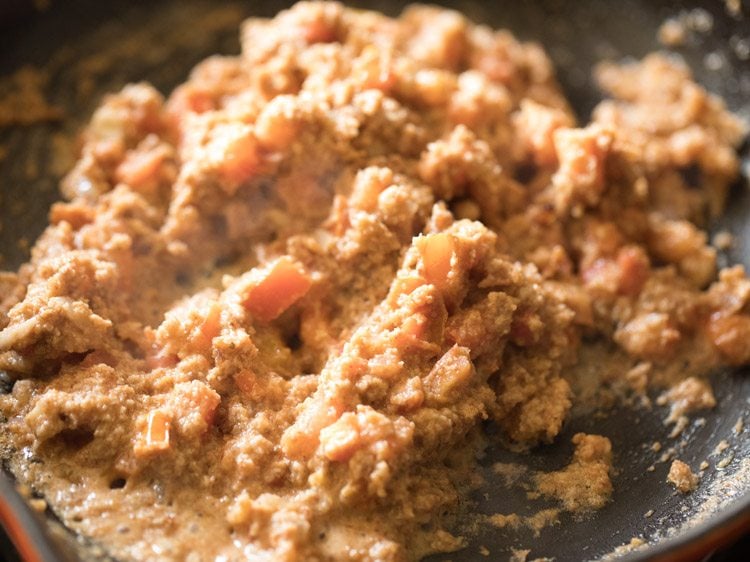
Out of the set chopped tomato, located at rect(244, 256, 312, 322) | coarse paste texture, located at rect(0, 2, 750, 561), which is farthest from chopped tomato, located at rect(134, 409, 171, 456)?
chopped tomato, located at rect(244, 256, 312, 322)

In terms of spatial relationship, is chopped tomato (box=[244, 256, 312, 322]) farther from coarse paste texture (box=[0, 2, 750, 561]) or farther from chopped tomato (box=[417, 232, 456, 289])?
chopped tomato (box=[417, 232, 456, 289])

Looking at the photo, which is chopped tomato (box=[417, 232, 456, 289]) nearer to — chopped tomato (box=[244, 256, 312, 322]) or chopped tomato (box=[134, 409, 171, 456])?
chopped tomato (box=[244, 256, 312, 322])

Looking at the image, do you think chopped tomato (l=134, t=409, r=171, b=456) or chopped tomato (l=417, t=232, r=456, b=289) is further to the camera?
chopped tomato (l=417, t=232, r=456, b=289)

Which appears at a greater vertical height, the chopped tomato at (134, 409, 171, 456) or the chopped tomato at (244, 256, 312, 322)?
the chopped tomato at (244, 256, 312, 322)

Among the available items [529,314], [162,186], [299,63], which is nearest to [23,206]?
[162,186]

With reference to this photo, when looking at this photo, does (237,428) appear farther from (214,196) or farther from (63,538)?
(214,196)

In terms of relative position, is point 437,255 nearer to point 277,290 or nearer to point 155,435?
point 277,290

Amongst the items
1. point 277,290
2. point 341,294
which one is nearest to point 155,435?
point 277,290

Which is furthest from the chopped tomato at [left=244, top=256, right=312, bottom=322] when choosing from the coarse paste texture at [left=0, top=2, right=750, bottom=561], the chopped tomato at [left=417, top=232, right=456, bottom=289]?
the chopped tomato at [left=417, top=232, right=456, bottom=289]

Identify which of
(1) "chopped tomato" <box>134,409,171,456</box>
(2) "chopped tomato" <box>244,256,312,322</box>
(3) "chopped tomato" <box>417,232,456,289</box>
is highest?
(3) "chopped tomato" <box>417,232,456,289</box>
